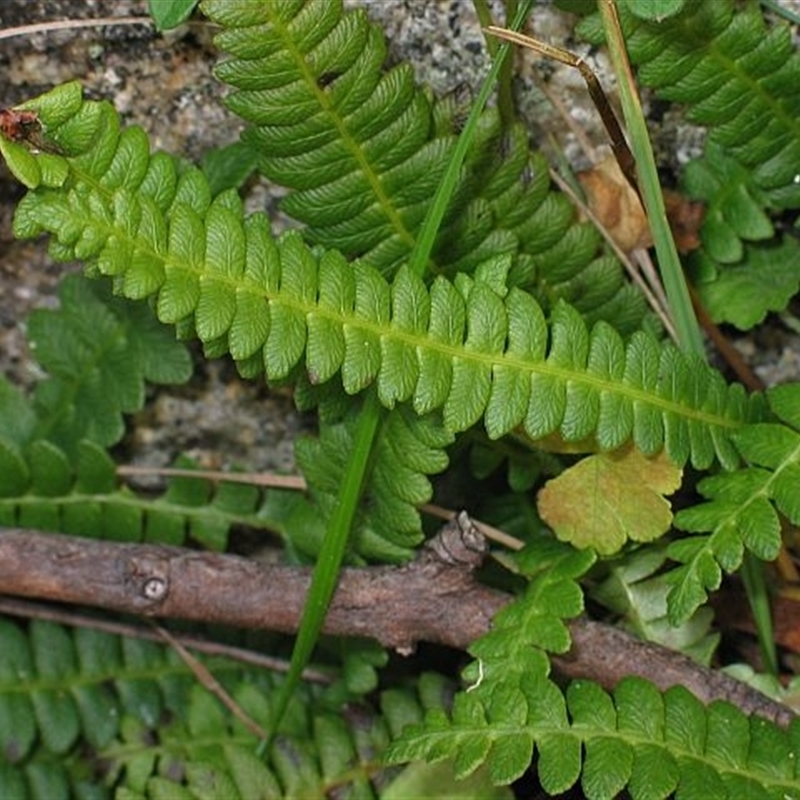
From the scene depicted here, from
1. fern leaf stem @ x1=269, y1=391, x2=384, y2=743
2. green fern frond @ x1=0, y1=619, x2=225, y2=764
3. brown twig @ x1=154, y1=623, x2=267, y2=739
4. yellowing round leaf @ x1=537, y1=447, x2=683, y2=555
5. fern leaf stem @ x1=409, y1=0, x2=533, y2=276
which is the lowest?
green fern frond @ x1=0, y1=619, x2=225, y2=764

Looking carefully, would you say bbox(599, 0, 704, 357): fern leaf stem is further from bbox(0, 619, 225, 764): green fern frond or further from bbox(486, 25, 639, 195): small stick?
bbox(0, 619, 225, 764): green fern frond

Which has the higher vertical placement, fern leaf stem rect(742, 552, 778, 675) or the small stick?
the small stick

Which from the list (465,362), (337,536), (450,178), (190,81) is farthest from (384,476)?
(190,81)

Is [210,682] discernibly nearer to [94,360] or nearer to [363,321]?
[94,360]

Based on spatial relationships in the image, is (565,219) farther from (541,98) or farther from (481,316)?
(481,316)

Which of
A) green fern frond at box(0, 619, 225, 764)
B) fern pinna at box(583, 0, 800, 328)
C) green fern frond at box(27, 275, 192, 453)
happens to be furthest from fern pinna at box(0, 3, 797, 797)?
green fern frond at box(0, 619, 225, 764)

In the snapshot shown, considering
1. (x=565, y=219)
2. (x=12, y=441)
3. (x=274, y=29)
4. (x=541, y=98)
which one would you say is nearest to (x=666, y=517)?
(x=565, y=219)
